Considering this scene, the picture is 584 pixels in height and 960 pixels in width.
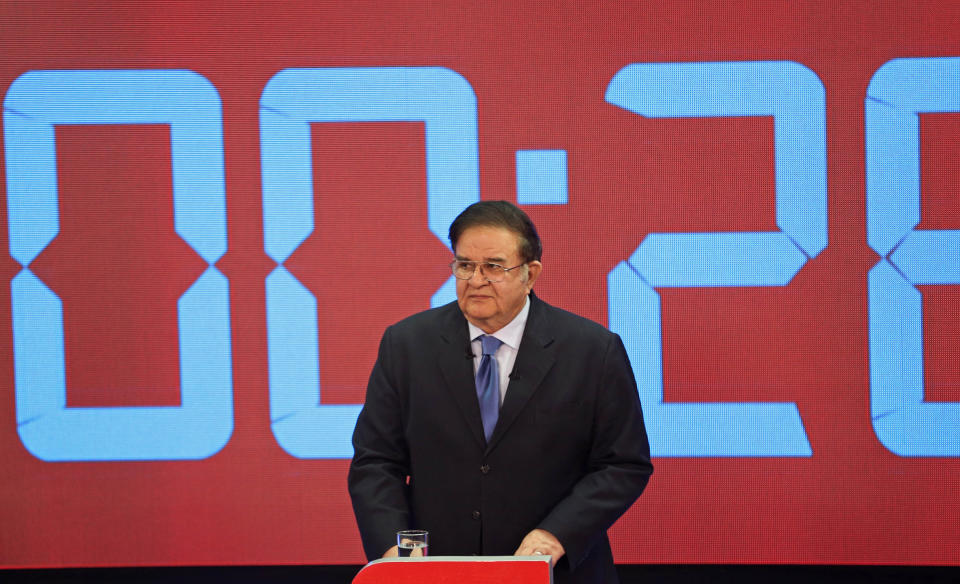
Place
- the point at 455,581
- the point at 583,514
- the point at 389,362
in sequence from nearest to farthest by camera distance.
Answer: the point at 455,581 → the point at 583,514 → the point at 389,362

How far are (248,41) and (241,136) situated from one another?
0.41 meters

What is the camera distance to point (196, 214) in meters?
4.16

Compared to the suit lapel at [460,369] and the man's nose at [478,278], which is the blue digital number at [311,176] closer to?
the suit lapel at [460,369]

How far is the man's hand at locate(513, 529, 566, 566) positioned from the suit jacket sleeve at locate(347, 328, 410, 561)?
0.94ft

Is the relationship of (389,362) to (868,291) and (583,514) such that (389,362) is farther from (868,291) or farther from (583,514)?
(868,291)

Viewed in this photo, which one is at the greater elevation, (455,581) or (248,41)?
(248,41)

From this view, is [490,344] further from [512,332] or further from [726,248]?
[726,248]

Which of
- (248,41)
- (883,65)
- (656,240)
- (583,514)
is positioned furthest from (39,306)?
(883,65)

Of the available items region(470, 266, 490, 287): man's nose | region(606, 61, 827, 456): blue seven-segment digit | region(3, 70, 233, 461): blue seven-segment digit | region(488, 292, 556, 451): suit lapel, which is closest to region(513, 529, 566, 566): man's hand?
region(488, 292, 556, 451): suit lapel

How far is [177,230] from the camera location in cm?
416

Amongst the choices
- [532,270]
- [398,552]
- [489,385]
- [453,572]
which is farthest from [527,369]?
[453,572]

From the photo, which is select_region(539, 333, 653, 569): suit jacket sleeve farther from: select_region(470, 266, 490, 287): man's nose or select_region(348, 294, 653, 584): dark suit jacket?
select_region(470, 266, 490, 287): man's nose

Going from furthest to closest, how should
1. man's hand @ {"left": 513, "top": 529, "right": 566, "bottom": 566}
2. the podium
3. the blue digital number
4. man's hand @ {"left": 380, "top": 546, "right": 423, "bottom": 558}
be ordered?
the blue digital number
man's hand @ {"left": 513, "top": 529, "right": 566, "bottom": 566}
man's hand @ {"left": 380, "top": 546, "right": 423, "bottom": 558}
the podium

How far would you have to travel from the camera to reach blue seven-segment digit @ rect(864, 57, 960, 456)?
13.0 feet
